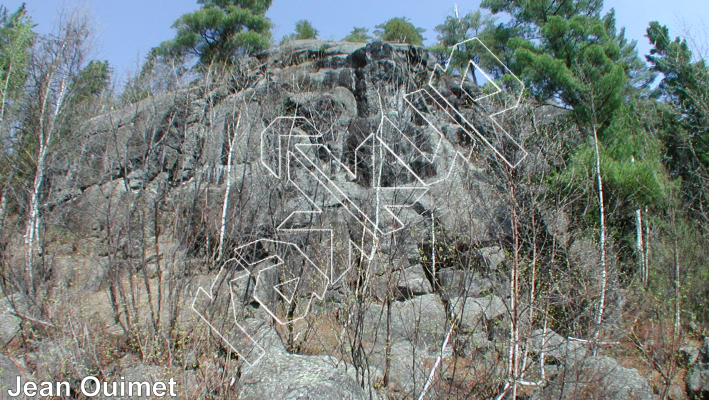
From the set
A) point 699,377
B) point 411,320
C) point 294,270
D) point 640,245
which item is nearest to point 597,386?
point 699,377

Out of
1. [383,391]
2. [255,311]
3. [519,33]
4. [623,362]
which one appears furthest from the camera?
[519,33]

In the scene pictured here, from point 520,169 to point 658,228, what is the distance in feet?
16.9

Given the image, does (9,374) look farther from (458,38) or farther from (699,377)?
Result: (458,38)

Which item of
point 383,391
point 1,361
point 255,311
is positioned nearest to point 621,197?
point 383,391

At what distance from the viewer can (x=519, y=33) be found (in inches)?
614

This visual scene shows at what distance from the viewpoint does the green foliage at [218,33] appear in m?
17.8

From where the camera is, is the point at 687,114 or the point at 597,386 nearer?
the point at 597,386

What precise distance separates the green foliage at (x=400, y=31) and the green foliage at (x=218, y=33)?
701 cm

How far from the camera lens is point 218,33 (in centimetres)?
1892

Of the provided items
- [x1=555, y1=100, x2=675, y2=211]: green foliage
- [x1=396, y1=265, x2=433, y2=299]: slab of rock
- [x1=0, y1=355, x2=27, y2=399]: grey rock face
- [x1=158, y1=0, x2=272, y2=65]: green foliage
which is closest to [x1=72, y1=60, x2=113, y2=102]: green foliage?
[x1=158, y1=0, x2=272, y2=65]: green foliage

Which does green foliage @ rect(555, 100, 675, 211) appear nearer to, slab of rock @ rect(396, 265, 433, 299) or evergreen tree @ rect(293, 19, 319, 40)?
slab of rock @ rect(396, 265, 433, 299)

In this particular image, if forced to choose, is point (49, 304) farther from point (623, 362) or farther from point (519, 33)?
point (519, 33)

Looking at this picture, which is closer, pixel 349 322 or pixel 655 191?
pixel 349 322

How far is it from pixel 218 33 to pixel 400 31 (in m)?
9.23
